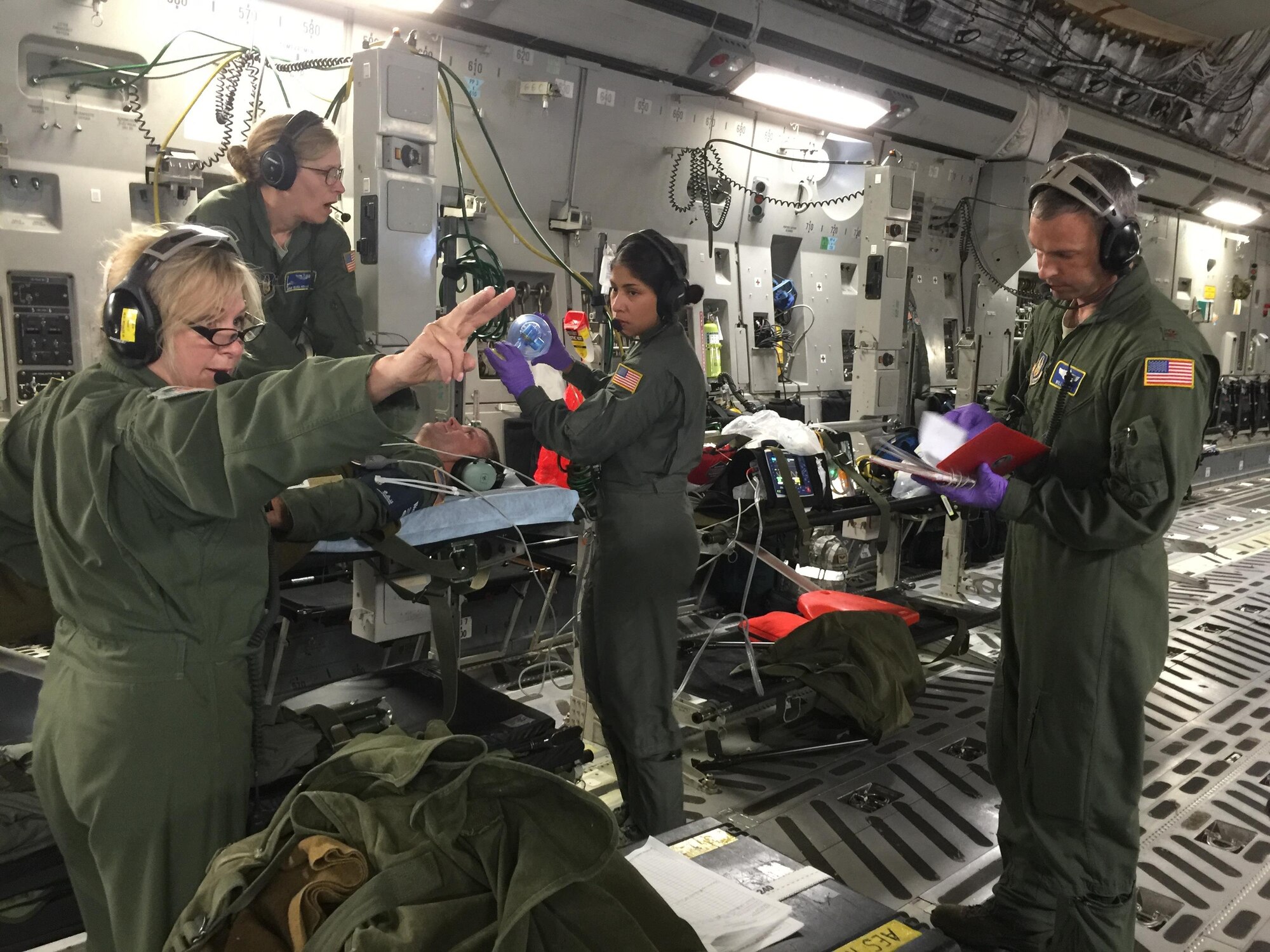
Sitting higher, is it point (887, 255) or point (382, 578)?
point (887, 255)

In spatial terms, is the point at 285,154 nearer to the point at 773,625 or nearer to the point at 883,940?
the point at 883,940

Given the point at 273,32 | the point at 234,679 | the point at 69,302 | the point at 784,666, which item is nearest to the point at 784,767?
the point at 784,666

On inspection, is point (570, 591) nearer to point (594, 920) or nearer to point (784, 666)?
point (784, 666)

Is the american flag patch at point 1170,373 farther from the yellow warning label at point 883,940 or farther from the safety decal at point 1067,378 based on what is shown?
the yellow warning label at point 883,940

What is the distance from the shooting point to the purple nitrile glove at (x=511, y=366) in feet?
9.88

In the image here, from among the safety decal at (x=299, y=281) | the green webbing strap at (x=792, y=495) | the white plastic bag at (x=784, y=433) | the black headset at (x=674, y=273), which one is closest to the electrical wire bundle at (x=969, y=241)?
the white plastic bag at (x=784, y=433)

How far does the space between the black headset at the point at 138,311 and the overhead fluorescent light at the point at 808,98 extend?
16.2ft

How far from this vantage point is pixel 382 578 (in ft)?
9.68

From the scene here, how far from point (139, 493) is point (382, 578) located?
4.71 feet

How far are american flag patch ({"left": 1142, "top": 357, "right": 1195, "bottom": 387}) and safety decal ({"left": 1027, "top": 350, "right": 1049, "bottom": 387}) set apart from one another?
0.41 metres

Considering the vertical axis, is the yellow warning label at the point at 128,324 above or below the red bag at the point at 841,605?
above

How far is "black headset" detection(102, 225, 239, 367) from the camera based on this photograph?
1570 millimetres

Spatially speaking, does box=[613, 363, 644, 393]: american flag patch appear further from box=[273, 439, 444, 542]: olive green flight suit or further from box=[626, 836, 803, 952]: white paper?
box=[626, 836, 803, 952]: white paper

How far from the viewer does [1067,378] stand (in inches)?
102
